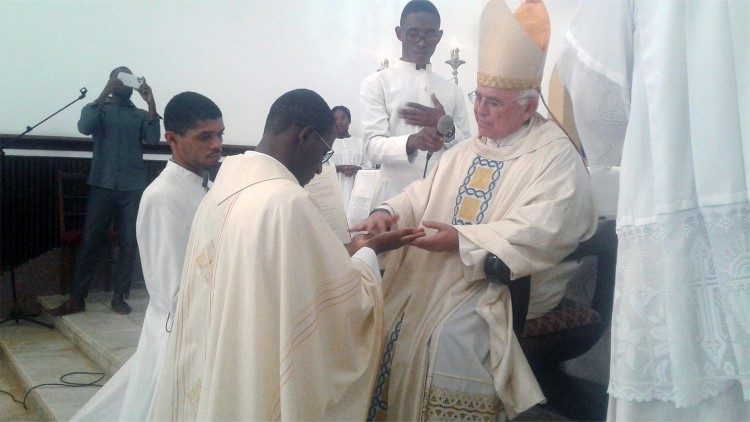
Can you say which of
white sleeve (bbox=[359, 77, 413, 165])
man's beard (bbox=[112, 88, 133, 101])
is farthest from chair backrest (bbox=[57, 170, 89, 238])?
white sleeve (bbox=[359, 77, 413, 165])

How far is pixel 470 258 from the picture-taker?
7.27 ft

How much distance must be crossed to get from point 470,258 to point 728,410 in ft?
3.05

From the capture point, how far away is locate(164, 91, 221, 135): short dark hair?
2.74 metres

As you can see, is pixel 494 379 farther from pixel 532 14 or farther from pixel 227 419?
pixel 532 14

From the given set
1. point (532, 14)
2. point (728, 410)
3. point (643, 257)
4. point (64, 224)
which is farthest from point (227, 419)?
point (64, 224)

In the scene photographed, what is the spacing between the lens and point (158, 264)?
8.21 feet

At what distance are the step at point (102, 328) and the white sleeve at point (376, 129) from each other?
2240 mm

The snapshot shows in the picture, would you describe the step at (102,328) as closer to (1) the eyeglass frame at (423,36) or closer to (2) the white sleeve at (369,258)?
(2) the white sleeve at (369,258)

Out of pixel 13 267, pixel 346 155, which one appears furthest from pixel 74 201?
pixel 346 155

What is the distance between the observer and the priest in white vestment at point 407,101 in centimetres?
323

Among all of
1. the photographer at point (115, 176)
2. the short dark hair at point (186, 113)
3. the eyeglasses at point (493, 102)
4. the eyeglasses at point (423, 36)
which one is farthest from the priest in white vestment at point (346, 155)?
the eyeglasses at point (493, 102)

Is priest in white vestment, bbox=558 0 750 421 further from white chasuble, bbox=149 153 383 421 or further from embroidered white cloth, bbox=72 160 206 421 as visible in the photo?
embroidered white cloth, bbox=72 160 206 421

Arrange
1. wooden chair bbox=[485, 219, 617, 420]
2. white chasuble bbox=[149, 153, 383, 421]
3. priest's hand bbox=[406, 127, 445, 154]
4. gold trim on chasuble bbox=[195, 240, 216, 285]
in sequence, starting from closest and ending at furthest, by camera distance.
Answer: white chasuble bbox=[149, 153, 383, 421] < gold trim on chasuble bbox=[195, 240, 216, 285] < wooden chair bbox=[485, 219, 617, 420] < priest's hand bbox=[406, 127, 445, 154]

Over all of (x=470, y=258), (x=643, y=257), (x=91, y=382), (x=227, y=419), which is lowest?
(x=91, y=382)
